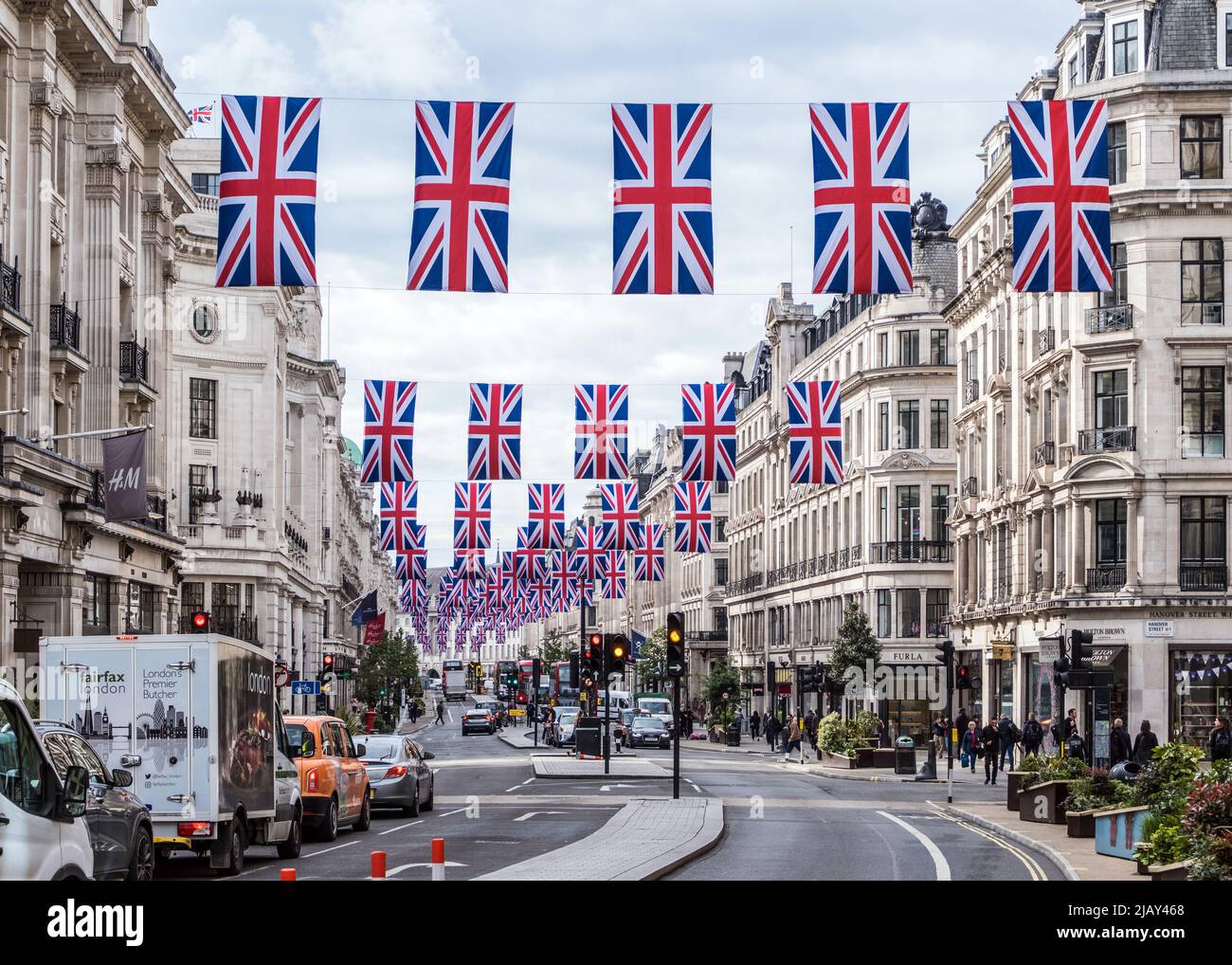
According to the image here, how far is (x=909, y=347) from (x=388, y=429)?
1741 inches

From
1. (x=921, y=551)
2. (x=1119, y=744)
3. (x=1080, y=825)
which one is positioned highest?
(x=921, y=551)

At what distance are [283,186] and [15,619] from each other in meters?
16.5

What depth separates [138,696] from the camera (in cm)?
2158

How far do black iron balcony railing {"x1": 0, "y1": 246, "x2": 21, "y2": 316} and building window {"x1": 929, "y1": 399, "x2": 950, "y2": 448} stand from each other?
169 feet

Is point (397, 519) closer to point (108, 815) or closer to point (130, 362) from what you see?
point (130, 362)

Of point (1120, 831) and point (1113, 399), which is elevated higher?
point (1113, 399)

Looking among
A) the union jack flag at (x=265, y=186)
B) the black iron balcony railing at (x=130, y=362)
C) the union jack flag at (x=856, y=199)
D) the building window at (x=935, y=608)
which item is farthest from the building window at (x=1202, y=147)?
the union jack flag at (x=265, y=186)

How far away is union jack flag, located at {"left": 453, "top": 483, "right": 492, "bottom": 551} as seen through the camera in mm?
61469

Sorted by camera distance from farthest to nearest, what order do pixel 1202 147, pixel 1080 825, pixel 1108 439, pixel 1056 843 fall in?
pixel 1108 439, pixel 1202 147, pixel 1080 825, pixel 1056 843

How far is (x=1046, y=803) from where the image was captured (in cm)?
3027

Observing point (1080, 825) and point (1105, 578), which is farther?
point (1105, 578)

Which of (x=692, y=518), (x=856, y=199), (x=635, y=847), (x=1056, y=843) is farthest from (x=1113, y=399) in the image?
(x=635, y=847)

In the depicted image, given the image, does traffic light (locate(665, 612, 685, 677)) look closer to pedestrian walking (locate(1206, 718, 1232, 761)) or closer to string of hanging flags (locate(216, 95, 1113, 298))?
pedestrian walking (locate(1206, 718, 1232, 761))
